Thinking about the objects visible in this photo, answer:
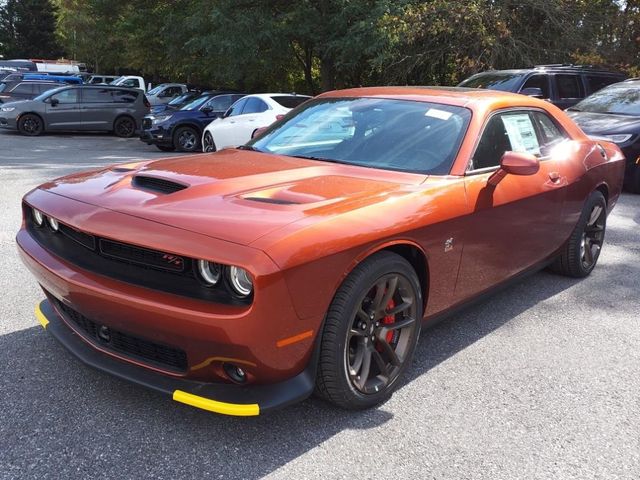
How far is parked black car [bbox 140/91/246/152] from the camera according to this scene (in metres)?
14.8

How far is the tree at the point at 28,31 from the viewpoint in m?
63.2

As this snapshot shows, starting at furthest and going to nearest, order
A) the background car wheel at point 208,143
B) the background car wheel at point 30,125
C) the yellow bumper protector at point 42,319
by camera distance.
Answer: the background car wheel at point 30,125
the background car wheel at point 208,143
the yellow bumper protector at point 42,319

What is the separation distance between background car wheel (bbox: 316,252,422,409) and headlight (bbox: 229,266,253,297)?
0.39m

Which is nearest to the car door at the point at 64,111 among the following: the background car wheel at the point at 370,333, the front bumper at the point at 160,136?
the front bumper at the point at 160,136

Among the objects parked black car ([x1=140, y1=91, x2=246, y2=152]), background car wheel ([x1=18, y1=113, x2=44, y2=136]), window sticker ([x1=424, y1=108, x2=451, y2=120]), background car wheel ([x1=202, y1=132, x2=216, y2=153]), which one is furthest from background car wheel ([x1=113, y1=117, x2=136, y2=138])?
window sticker ([x1=424, y1=108, x2=451, y2=120])

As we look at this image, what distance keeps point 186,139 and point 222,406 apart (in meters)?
13.3

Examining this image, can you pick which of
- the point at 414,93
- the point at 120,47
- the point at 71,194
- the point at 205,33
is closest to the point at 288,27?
the point at 205,33

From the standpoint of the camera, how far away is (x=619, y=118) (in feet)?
30.4

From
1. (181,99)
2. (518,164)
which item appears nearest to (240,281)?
(518,164)

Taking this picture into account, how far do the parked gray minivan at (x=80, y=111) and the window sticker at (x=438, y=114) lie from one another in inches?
640

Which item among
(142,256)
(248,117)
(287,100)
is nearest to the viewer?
(142,256)

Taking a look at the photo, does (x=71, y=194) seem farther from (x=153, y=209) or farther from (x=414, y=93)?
(x=414, y=93)

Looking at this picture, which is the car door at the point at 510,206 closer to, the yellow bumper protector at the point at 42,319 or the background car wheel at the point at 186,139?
the yellow bumper protector at the point at 42,319

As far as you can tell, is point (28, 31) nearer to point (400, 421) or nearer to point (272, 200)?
point (272, 200)
